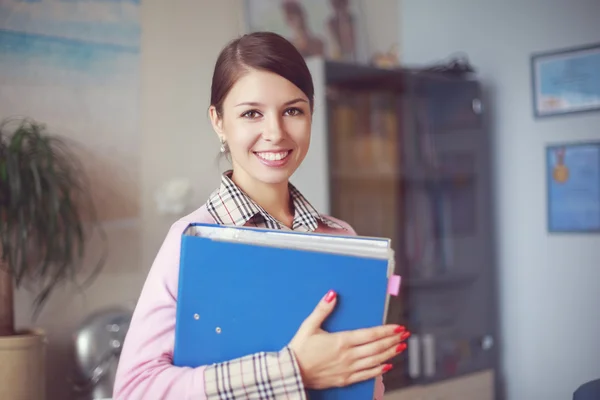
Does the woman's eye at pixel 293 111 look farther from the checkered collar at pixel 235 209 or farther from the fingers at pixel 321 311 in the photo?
the fingers at pixel 321 311

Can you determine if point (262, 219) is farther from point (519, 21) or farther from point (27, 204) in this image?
point (519, 21)

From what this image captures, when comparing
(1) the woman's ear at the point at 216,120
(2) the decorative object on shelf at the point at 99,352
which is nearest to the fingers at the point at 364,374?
(1) the woman's ear at the point at 216,120

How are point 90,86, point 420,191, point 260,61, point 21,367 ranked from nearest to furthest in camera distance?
point 260,61, point 21,367, point 90,86, point 420,191

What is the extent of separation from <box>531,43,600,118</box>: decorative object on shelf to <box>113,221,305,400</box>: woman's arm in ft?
7.44

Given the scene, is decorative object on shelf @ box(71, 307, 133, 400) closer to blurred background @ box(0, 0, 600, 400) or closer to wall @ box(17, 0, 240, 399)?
blurred background @ box(0, 0, 600, 400)

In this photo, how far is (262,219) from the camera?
3.05 feet

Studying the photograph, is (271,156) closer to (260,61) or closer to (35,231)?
(260,61)

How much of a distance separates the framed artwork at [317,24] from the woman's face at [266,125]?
181 centimetres

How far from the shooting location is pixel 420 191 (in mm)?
2818

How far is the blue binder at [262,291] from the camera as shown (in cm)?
73

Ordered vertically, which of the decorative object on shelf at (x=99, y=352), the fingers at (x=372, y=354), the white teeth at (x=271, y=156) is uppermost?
the white teeth at (x=271, y=156)

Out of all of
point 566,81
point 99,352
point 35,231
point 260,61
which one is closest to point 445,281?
point 566,81

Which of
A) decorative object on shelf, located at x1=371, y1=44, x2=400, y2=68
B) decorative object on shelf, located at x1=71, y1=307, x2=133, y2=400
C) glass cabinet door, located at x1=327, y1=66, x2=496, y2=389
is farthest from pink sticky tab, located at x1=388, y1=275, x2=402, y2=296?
decorative object on shelf, located at x1=371, y1=44, x2=400, y2=68

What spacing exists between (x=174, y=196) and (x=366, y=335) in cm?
159
